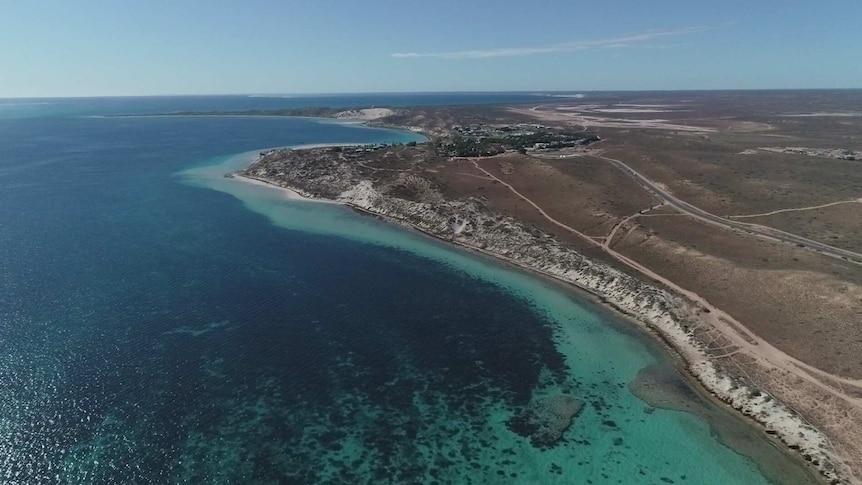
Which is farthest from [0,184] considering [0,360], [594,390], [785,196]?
[785,196]

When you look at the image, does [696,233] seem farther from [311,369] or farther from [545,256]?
[311,369]

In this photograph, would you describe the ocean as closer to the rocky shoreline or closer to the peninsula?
the rocky shoreline

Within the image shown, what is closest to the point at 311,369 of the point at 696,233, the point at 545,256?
the point at 545,256

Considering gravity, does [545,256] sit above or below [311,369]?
above

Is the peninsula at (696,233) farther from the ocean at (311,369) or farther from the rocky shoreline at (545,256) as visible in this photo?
the ocean at (311,369)

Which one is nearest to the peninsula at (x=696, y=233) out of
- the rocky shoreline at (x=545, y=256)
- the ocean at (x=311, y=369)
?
the rocky shoreline at (x=545, y=256)

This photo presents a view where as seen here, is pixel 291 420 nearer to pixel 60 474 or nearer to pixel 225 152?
pixel 60 474
